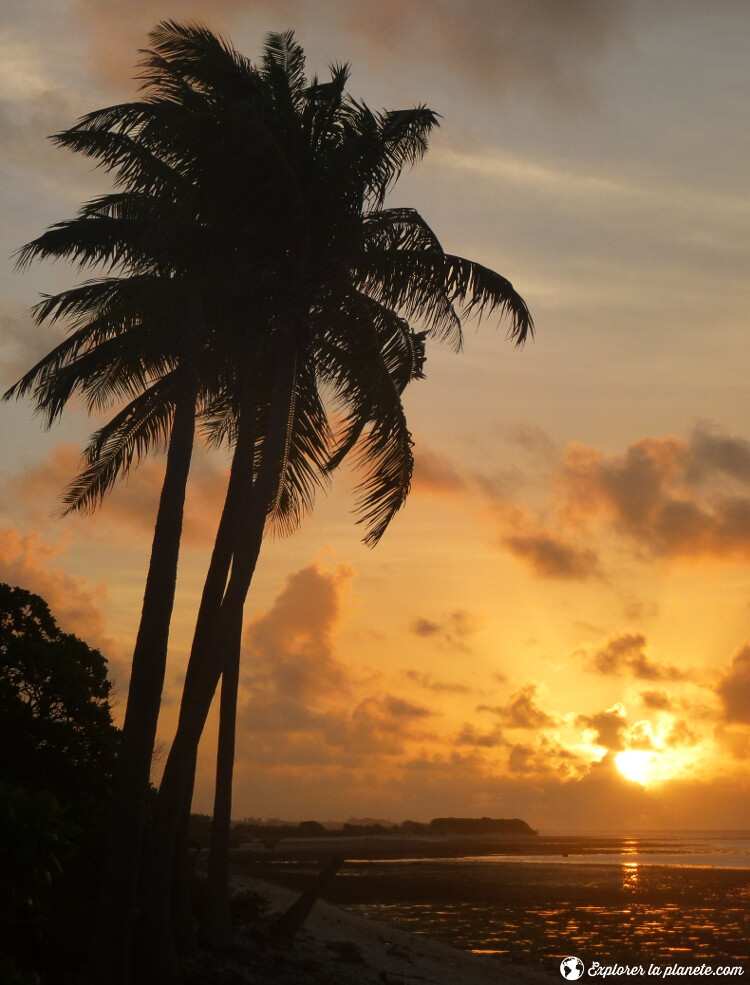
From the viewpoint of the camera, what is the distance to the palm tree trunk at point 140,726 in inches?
498

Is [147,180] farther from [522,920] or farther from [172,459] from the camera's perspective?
[522,920]

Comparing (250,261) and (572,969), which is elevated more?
(250,261)

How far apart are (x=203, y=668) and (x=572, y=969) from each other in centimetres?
1046

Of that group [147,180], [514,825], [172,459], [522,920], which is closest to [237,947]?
[172,459]

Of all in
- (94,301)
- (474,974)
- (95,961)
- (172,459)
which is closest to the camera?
(95,961)

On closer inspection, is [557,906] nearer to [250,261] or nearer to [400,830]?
[250,261]

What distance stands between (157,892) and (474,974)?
7923mm

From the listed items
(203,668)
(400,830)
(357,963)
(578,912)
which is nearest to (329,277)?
(203,668)

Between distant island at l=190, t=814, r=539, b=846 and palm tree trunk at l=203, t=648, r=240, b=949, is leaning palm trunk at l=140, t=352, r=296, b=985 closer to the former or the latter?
palm tree trunk at l=203, t=648, r=240, b=949

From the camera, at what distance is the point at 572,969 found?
19.3 metres

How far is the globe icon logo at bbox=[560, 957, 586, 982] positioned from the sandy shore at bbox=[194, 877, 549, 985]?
1.42 feet

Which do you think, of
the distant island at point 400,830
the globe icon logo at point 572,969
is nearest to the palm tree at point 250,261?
the globe icon logo at point 572,969

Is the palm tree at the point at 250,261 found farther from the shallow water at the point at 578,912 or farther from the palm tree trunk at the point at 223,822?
the shallow water at the point at 578,912

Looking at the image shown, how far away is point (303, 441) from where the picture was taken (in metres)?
18.8
